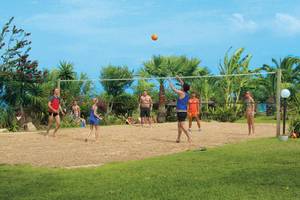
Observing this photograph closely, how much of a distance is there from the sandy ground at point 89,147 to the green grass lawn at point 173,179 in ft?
4.85

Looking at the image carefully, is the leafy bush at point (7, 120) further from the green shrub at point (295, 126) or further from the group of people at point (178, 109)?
the green shrub at point (295, 126)

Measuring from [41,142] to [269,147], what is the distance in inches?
280

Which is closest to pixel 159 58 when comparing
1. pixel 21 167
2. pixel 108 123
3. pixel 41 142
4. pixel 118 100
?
pixel 118 100

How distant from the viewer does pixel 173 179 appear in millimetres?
8234

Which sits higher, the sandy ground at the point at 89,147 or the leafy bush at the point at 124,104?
the leafy bush at the point at 124,104

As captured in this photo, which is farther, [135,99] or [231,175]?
[135,99]

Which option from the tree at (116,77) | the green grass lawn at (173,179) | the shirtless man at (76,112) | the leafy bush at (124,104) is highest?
the tree at (116,77)

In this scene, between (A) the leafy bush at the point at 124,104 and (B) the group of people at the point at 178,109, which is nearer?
(B) the group of people at the point at 178,109

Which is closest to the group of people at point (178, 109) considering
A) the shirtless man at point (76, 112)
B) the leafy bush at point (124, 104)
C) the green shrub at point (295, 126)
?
the shirtless man at point (76, 112)

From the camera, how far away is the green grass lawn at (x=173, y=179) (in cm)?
716

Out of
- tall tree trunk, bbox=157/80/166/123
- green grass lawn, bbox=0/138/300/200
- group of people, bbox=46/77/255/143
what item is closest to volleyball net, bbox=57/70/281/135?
tall tree trunk, bbox=157/80/166/123

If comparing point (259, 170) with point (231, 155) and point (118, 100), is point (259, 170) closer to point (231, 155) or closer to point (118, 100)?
point (231, 155)

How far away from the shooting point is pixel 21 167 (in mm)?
10430

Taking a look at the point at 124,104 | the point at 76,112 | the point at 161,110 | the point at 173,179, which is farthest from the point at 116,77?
the point at 173,179
